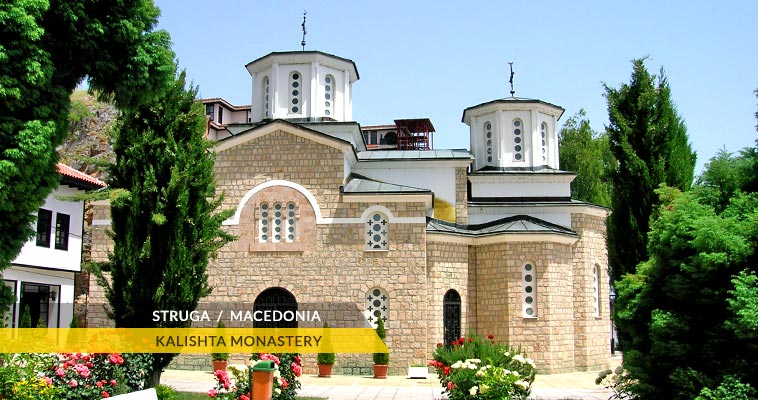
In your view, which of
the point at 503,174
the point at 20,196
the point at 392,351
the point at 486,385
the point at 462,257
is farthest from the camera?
the point at 503,174

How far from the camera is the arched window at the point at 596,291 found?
829 inches

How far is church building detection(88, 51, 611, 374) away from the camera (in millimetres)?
18156

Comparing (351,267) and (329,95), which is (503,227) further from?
(329,95)

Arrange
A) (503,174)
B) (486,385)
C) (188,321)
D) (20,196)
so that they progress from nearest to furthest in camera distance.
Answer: (20,196) < (486,385) < (188,321) < (503,174)

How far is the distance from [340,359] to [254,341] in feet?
7.28

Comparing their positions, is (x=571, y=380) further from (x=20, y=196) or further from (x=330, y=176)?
(x=20, y=196)

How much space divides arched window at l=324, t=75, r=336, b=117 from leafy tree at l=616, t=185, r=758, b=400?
12637 mm

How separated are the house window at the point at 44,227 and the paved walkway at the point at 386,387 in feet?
23.2

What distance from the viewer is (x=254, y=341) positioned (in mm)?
18000

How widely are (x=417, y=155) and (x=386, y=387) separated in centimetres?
821

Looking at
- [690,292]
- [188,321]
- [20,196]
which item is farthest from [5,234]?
[690,292]

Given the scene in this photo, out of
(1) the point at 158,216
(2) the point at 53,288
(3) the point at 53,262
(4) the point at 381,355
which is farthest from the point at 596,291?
(2) the point at 53,288

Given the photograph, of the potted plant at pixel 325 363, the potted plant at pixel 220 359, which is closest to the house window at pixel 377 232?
the potted plant at pixel 325 363

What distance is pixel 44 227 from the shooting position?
22156 mm
